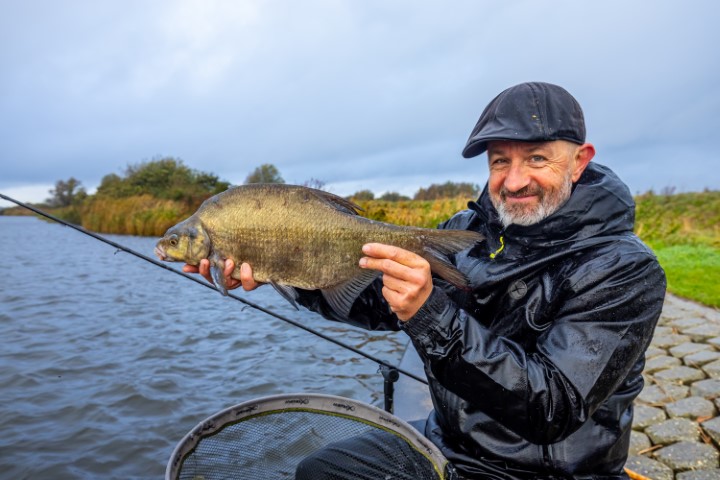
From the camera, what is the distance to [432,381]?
269cm

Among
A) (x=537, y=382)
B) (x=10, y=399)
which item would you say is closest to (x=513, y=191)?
(x=537, y=382)

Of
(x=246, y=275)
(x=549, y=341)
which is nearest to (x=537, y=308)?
(x=549, y=341)

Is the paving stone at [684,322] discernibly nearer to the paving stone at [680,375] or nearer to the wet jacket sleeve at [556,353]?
the paving stone at [680,375]

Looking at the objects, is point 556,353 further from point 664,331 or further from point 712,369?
point 664,331

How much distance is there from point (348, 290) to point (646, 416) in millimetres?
3334

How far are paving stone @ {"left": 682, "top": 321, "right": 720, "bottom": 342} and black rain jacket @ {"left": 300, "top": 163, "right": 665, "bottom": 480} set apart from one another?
5062mm

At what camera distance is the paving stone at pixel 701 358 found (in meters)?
5.62

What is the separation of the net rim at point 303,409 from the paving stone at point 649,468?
206 cm

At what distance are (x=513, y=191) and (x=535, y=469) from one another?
1349 millimetres

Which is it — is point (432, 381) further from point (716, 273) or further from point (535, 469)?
point (716, 273)

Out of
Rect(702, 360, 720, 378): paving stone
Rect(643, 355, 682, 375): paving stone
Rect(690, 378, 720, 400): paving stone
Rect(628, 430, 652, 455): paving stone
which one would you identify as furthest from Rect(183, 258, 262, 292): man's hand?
Rect(702, 360, 720, 378): paving stone

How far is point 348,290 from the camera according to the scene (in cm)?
280

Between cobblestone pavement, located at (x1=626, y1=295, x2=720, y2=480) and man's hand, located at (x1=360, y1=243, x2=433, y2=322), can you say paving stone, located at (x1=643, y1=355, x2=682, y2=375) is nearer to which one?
cobblestone pavement, located at (x1=626, y1=295, x2=720, y2=480)

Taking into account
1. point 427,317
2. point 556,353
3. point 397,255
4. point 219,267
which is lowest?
point 556,353
